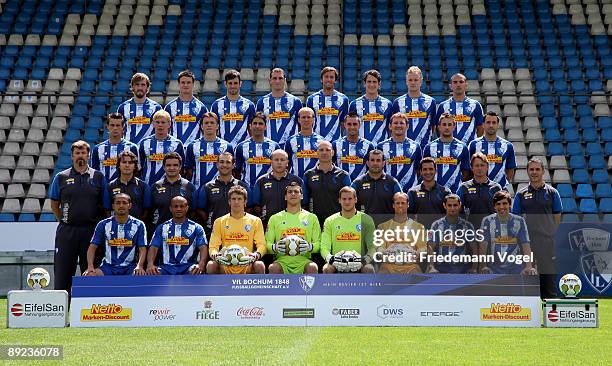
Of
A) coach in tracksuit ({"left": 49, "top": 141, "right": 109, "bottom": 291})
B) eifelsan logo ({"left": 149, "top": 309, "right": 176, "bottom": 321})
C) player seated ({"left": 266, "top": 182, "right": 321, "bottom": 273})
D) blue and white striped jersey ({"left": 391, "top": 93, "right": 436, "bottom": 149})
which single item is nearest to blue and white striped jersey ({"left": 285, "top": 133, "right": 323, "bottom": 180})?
player seated ({"left": 266, "top": 182, "right": 321, "bottom": 273})

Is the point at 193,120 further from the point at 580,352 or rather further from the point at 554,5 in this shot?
the point at 554,5

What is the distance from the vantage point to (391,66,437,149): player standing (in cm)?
1166

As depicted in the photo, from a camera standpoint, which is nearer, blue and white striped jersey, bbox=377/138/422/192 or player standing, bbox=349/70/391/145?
blue and white striped jersey, bbox=377/138/422/192

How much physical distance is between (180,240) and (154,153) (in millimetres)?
1360

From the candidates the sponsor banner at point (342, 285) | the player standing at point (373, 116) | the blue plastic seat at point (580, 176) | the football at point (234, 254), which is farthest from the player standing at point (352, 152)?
the blue plastic seat at point (580, 176)

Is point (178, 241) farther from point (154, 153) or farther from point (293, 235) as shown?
point (154, 153)

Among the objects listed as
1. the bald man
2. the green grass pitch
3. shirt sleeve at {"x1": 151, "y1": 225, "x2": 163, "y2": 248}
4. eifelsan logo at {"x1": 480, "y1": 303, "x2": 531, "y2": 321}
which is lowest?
the green grass pitch

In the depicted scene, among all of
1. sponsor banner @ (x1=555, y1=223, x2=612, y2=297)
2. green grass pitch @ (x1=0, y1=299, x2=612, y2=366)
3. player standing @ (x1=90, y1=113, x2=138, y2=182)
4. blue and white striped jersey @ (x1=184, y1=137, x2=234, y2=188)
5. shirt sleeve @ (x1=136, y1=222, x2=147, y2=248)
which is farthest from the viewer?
sponsor banner @ (x1=555, y1=223, x2=612, y2=297)

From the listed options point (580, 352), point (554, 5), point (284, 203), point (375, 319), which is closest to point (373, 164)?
point (284, 203)

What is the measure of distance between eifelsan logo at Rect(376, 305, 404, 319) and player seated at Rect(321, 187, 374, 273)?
516mm

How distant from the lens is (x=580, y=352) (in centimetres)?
706

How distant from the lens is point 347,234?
990 cm

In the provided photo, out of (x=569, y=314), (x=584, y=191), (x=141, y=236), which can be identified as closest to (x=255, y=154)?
(x=141, y=236)

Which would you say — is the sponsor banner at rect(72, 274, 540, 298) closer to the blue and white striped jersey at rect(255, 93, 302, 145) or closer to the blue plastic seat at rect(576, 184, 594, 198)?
the blue and white striped jersey at rect(255, 93, 302, 145)
